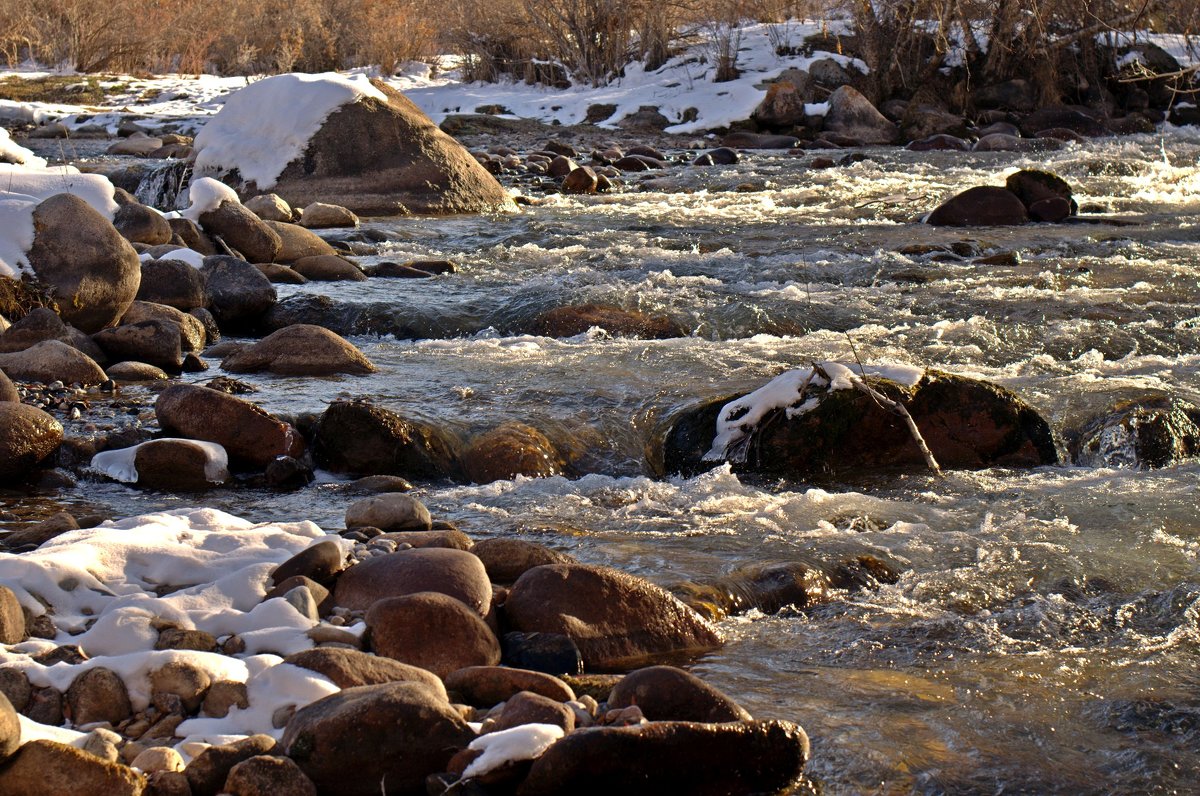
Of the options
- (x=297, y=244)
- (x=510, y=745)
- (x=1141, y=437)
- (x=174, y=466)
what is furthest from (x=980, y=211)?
(x=510, y=745)

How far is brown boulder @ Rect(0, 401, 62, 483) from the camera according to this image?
15.6 ft

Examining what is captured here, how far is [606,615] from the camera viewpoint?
3439 millimetres

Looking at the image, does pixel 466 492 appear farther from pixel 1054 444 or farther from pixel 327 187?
pixel 327 187

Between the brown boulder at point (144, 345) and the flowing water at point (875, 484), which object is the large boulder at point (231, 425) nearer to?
the flowing water at point (875, 484)

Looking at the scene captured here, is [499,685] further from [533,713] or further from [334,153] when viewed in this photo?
[334,153]

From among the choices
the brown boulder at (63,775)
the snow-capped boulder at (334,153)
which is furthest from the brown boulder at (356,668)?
the snow-capped boulder at (334,153)

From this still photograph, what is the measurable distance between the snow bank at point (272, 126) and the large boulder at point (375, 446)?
7285 mm

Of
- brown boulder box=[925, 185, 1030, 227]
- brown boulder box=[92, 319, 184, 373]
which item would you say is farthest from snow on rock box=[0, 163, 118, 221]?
brown boulder box=[925, 185, 1030, 227]

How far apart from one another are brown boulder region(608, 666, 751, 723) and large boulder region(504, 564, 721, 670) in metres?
0.50

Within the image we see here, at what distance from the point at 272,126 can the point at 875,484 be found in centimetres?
878

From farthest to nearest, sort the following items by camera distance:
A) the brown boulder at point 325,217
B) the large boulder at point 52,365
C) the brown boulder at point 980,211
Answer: the brown boulder at point 980,211
the brown boulder at point 325,217
the large boulder at point 52,365

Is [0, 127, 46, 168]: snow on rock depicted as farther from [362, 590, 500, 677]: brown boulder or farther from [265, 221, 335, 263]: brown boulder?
[362, 590, 500, 677]: brown boulder

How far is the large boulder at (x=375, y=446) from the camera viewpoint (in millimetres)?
5156

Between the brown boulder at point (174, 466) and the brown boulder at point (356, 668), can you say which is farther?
the brown boulder at point (174, 466)
